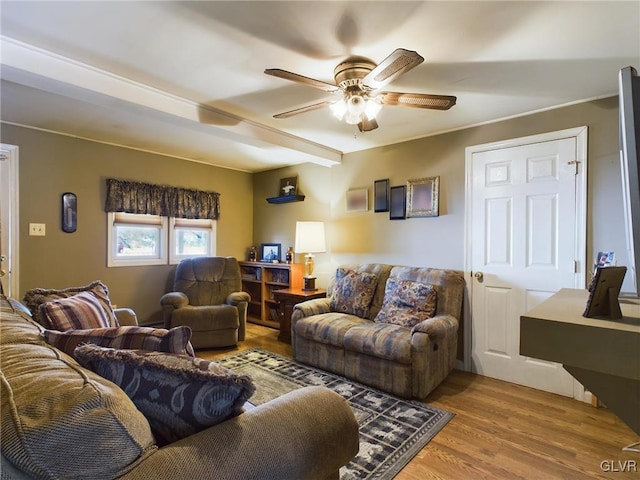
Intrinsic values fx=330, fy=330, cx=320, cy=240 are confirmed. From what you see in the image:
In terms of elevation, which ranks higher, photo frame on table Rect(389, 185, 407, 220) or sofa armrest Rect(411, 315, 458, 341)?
photo frame on table Rect(389, 185, 407, 220)

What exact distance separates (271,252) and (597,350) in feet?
15.3

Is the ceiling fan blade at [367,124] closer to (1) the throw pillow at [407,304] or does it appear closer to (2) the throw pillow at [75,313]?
(1) the throw pillow at [407,304]

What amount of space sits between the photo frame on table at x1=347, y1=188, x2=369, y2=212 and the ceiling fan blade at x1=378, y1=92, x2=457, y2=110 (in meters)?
1.86

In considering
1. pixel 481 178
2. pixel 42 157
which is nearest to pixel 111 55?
pixel 42 157

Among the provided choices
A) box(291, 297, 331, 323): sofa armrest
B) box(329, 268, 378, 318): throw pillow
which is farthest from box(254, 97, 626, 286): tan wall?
box(291, 297, 331, 323): sofa armrest

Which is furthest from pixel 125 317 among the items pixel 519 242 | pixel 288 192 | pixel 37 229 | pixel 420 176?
pixel 519 242

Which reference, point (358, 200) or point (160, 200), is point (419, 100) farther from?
point (160, 200)

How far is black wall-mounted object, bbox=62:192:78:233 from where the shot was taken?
360 centimetres

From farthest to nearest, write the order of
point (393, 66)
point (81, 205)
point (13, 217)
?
point (81, 205) → point (13, 217) → point (393, 66)

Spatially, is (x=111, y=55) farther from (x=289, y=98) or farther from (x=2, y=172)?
(x=2, y=172)

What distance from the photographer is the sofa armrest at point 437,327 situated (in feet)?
8.43

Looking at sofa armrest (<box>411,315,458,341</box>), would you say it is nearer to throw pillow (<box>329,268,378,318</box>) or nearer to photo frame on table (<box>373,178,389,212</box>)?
throw pillow (<box>329,268,378,318</box>)

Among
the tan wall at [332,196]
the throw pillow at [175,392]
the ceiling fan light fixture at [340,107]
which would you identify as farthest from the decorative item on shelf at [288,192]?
the throw pillow at [175,392]

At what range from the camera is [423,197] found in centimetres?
350
